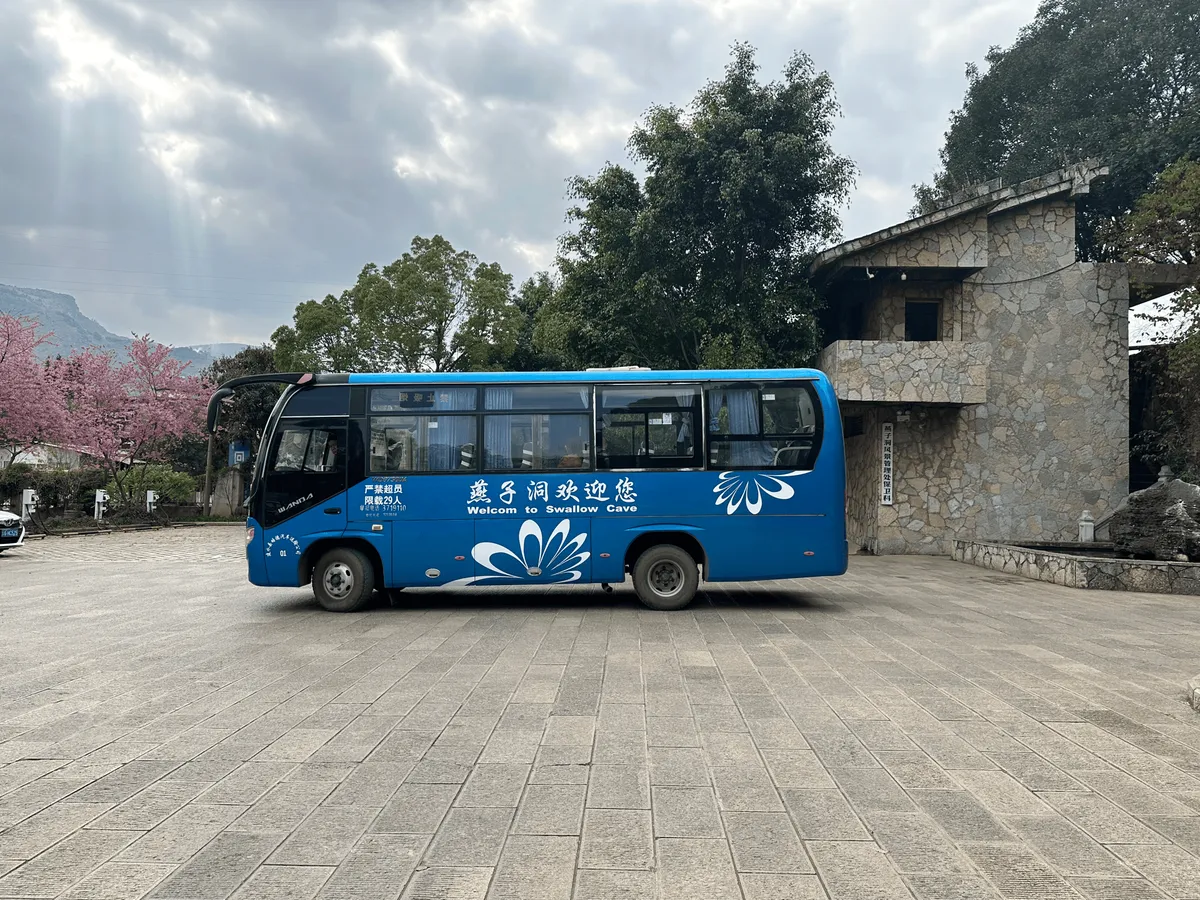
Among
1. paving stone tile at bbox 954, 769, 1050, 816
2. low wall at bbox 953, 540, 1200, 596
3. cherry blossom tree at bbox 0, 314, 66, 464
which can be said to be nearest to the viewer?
paving stone tile at bbox 954, 769, 1050, 816

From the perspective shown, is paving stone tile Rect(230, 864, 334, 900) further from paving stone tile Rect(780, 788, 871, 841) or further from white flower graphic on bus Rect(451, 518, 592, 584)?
white flower graphic on bus Rect(451, 518, 592, 584)

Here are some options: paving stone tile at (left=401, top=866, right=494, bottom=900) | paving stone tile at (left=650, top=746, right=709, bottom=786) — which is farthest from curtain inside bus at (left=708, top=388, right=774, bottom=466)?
paving stone tile at (left=401, top=866, right=494, bottom=900)

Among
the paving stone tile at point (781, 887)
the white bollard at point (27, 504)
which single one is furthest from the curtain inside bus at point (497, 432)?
the white bollard at point (27, 504)

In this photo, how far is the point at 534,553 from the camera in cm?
1058

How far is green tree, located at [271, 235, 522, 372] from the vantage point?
32.1 metres

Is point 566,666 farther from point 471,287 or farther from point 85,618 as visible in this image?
point 471,287

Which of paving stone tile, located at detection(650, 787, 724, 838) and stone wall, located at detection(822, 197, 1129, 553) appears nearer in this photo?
paving stone tile, located at detection(650, 787, 724, 838)

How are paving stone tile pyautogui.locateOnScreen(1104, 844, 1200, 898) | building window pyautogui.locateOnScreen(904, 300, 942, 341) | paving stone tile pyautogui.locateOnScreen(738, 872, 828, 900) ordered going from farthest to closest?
building window pyautogui.locateOnScreen(904, 300, 942, 341)
paving stone tile pyautogui.locateOnScreen(1104, 844, 1200, 898)
paving stone tile pyautogui.locateOnScreen(738, 872, 828, 900)

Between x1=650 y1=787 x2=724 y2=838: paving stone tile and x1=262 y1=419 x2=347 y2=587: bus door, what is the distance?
7.27m

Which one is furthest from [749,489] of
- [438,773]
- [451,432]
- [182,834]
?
[182,834]

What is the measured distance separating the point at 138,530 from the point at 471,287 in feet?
46.9

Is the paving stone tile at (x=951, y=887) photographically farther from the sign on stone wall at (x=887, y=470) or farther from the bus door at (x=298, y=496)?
the sign on stone wall at (x=887, y=470)

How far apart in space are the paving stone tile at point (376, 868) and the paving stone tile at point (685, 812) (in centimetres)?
104

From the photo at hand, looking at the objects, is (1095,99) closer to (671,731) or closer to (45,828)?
(671,731)
